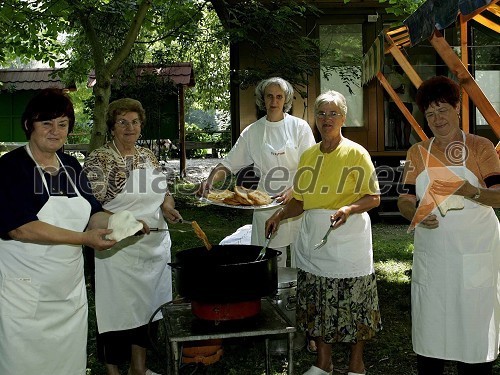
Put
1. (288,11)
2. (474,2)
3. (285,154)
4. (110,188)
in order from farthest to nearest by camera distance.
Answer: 1. (288,11)
2. (285,154)
3. (110,188)
4. (474,2)

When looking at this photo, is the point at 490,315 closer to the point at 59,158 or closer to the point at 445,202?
the point at 445,202

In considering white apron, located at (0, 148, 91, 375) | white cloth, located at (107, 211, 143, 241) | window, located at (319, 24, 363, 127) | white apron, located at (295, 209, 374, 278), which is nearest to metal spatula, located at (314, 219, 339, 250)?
white apron, located at (295, 209, 374, 278)

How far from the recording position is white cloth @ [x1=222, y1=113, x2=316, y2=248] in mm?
4375

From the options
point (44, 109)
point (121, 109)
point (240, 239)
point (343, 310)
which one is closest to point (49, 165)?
point (44, 109)

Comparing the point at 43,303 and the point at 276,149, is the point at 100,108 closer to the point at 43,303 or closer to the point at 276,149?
the point at 276,149

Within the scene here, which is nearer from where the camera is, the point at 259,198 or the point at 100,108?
the point at 259,198

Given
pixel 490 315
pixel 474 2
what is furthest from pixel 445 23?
pixel 490 315

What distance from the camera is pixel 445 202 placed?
2895mm

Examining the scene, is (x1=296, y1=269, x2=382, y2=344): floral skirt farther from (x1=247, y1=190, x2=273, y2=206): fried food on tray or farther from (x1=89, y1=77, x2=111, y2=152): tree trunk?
(x1=89, y1=77, x2=111, y2=152): tree trunk

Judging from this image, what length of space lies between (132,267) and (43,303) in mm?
999

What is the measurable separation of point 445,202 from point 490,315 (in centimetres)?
66

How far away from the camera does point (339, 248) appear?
345cm

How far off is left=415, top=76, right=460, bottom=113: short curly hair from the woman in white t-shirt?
56.4 inches

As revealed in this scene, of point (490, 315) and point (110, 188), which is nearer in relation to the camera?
point (490, 315)
